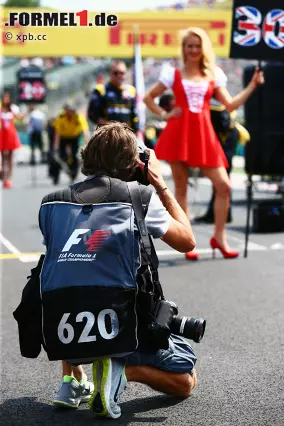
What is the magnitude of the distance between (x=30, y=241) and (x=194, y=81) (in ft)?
9.54

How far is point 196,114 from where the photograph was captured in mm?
8367

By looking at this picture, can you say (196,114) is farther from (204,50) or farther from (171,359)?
(171,359)

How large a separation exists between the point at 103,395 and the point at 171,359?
375 mm

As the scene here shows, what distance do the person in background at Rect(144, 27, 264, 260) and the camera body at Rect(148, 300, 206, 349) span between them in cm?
→ 427

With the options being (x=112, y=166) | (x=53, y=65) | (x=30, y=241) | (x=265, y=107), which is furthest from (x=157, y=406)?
(x=53, y=65)

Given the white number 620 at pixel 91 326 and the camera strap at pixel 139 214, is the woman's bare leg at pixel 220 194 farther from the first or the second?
the white number 620 at pixel 91 326

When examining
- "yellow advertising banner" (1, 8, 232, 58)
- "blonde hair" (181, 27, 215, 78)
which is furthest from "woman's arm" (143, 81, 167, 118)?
"yellow advertising banner" (1, 8, 232, 58)

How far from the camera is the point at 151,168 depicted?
160 inches

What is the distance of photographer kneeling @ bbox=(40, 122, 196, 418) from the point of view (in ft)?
12.7

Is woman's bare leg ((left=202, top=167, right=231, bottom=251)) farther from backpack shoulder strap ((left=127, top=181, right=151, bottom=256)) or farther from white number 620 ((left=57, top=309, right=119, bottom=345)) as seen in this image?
white number 620 ((left=57, top=309, right=119, bottom=345))

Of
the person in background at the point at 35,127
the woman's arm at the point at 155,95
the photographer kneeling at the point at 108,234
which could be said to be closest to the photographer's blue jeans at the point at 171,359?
the photographer kneeling at the point at 108,234

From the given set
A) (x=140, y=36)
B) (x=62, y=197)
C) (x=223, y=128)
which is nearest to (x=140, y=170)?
(x=62, y=197)

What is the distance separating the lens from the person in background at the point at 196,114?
823 cm

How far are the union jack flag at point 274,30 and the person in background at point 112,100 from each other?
307 centimetres
